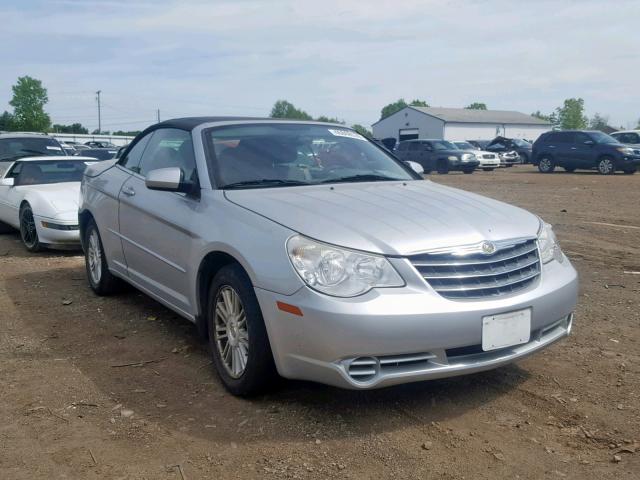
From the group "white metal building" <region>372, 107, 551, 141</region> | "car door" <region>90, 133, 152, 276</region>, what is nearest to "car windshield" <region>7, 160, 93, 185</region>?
"car door" <region>90, 133, 152, 276</region>

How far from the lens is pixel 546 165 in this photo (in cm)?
2670

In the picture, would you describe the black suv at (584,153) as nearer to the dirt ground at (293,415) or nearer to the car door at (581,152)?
the car door at (581,152)

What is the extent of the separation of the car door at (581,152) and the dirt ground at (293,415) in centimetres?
2071

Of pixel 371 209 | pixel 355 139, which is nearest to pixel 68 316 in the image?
pixel 355 139

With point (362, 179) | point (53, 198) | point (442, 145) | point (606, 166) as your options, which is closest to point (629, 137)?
point (606, 166)

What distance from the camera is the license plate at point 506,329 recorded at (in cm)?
359

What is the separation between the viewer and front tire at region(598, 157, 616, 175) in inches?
959

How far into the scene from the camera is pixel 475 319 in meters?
3.53

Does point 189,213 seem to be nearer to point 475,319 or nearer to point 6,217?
point 475,319

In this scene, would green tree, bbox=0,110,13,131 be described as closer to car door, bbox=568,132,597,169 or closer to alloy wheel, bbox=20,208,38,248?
car door, bbox=568,132,597,169

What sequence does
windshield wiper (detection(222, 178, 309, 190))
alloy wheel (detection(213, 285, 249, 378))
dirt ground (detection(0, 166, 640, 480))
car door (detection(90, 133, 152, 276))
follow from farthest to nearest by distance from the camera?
car door (detection(90, 133, 152, 276)) → windshield wiper (detection(222, 178, 309, 190)) → alloy wheel (detection(213, 285, 249, 378)) → dirt ground (detection(0, 166, 640, 480))

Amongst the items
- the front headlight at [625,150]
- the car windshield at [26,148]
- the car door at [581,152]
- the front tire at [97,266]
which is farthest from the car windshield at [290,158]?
the car door at [581,152]

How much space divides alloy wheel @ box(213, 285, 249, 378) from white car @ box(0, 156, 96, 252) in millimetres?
5363

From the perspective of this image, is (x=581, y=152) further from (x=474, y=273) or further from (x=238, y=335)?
(x=238, y=335)
